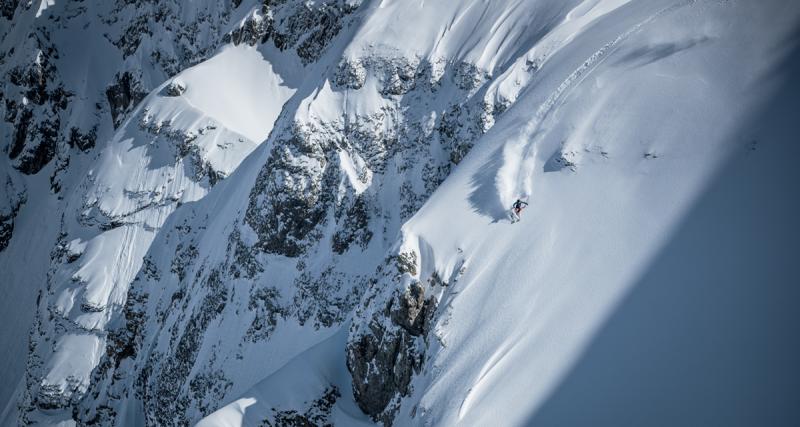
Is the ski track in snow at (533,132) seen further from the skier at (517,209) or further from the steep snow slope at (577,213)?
the skier at (517,209)

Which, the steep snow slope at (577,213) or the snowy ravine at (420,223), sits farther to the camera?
the steep snow slope at (577,213)

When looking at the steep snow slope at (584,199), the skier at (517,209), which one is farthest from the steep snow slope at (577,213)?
the skier at (517,209)

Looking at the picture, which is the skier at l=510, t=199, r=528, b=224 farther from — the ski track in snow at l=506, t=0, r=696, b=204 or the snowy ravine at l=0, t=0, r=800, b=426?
the ski track in snow at l=506, t=0, r=696, b=204

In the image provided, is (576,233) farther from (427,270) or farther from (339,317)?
(339,317)

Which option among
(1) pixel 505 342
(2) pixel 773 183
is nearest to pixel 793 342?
(2) pixel 773 183

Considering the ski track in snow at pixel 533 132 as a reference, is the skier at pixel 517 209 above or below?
below

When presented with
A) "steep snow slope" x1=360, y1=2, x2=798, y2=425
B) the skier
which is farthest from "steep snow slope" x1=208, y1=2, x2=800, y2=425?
the skier

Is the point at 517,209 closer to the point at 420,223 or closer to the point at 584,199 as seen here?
the point at 584,199
